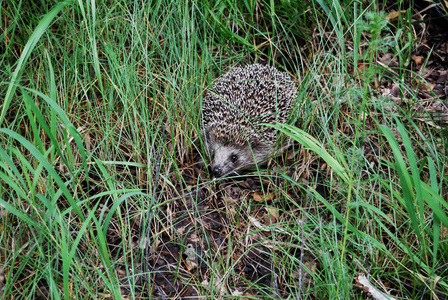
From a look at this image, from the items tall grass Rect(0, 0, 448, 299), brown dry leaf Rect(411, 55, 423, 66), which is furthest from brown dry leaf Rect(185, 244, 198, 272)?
brown dry leaf Rect(411, 55, 423, 66)

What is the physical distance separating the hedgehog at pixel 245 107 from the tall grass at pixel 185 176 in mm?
219

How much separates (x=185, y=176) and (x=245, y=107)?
3.02 feet

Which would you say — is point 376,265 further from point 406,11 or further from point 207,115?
point 406,11

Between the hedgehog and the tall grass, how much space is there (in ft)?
0.72

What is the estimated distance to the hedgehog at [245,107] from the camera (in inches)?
180

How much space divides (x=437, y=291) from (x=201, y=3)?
10.2 ft

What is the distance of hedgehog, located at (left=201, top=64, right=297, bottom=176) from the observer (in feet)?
15.0

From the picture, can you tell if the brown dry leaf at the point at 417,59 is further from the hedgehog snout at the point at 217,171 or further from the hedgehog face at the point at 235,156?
the hedgehog snout at the point at 217,171

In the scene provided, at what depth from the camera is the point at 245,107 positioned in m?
4.58

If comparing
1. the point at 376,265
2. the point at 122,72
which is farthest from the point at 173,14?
the point at 376,265

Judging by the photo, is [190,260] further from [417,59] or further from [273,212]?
[417,59]

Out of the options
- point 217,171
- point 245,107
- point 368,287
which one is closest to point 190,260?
point 217,171

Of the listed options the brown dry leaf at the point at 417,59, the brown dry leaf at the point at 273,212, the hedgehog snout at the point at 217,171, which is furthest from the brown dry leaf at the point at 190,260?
the brown dry leaf at the point at 417,59

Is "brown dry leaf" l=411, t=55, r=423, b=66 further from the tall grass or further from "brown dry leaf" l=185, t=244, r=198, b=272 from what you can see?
"brown dry leaf" l=185, t=244, r=198, b=272
